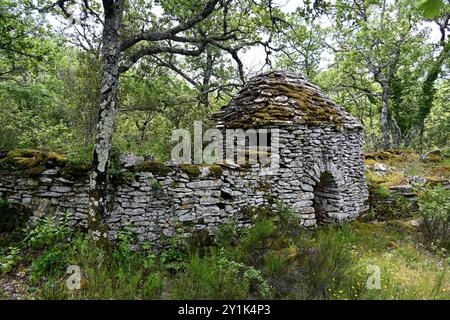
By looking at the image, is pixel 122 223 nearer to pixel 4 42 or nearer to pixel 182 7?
pixel 182 7

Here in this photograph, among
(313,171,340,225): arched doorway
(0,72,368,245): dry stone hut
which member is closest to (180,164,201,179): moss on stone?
(0,72,368,245): dry stone hut

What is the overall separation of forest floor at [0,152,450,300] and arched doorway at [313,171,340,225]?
7.50ft

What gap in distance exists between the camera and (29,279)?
11.6 ft

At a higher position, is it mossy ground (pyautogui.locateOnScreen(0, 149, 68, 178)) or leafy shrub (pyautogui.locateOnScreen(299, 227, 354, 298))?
mossy ground (pyautogui.locateOnScreen(0, 149, 68, 178))

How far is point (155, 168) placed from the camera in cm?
484

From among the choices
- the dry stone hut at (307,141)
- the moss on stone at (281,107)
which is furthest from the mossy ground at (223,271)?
the moss on stone at (281,107)

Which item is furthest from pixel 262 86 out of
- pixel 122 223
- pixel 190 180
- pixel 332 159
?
pixel 122 223

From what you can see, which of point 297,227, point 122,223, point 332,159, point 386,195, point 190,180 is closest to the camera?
point 122,223

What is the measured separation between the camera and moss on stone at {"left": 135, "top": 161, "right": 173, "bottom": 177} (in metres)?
4.75

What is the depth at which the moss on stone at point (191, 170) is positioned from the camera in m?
5.02

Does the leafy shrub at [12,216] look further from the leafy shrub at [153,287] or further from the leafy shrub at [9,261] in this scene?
the leafy shrub at [153,287]

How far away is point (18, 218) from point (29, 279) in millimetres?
1270

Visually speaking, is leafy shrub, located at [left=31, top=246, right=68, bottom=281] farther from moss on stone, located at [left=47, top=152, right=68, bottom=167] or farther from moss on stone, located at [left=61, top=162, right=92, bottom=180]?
moss on stone, located at [left=47, top=152, right=68, bottom=167]

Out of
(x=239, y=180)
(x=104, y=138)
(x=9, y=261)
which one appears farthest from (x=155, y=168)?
(x=9, y=261)
